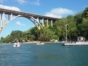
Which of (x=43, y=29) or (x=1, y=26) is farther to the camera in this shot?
(x=43, y=29)

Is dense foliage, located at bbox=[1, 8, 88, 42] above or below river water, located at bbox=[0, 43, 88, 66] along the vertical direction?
above

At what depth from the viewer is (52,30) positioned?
5379 inches

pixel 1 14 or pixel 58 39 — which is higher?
pixel 1 14

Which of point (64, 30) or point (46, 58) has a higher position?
point (64, 30)

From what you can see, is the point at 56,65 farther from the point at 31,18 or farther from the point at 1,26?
the point at 31,18

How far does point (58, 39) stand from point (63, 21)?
10.6 metres

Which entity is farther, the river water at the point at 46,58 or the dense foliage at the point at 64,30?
the dense foliage at the point at 64,30

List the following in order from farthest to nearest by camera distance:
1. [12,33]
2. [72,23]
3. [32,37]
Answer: [12,33] → [32,37] → [72,23]

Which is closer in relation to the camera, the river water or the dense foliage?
the river water

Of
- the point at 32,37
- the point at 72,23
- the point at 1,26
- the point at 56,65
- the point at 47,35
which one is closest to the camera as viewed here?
the point at 56,65

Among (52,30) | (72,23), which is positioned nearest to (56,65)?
(72,23)

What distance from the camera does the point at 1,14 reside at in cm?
8950

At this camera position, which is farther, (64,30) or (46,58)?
(64,30)

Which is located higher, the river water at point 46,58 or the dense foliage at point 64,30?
the dense foliage at point 64,30
